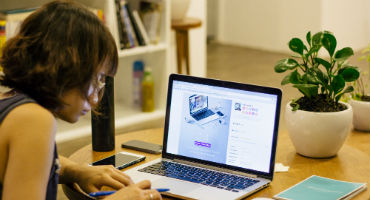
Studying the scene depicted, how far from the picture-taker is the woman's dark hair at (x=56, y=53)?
1.22 metres

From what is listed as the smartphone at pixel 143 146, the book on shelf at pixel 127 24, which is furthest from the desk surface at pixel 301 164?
the book on shelf at pixel 127 24

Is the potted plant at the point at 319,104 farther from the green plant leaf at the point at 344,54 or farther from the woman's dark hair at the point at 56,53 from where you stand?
the woman's dark hair at the point at 56,53

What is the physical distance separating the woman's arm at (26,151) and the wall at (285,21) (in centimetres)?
507

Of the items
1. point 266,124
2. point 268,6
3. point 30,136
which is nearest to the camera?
point 30,136

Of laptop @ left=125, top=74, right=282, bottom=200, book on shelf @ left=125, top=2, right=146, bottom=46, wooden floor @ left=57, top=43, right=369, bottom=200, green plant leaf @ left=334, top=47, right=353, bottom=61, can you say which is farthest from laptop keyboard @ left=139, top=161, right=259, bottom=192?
wooden floor @ left=57, top=43, right=369, bottom=200

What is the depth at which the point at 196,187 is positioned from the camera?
150 centimetres

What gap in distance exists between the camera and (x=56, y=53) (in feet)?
3.98

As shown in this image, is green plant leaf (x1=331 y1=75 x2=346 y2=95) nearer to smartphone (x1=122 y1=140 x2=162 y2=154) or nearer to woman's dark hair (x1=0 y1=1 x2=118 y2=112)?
smartphone (x1=122 y1=140 x2=162 y2=154)

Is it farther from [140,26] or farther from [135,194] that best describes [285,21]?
[135,194]

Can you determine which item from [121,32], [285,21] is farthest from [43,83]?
[285,21]

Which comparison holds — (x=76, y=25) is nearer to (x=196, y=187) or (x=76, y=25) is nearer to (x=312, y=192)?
(x=196, y=187)

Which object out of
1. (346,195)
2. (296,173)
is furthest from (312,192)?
(296,173)

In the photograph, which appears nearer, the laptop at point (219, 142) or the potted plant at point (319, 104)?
the laptop at point (219, 142)

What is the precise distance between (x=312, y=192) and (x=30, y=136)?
0.72 m
